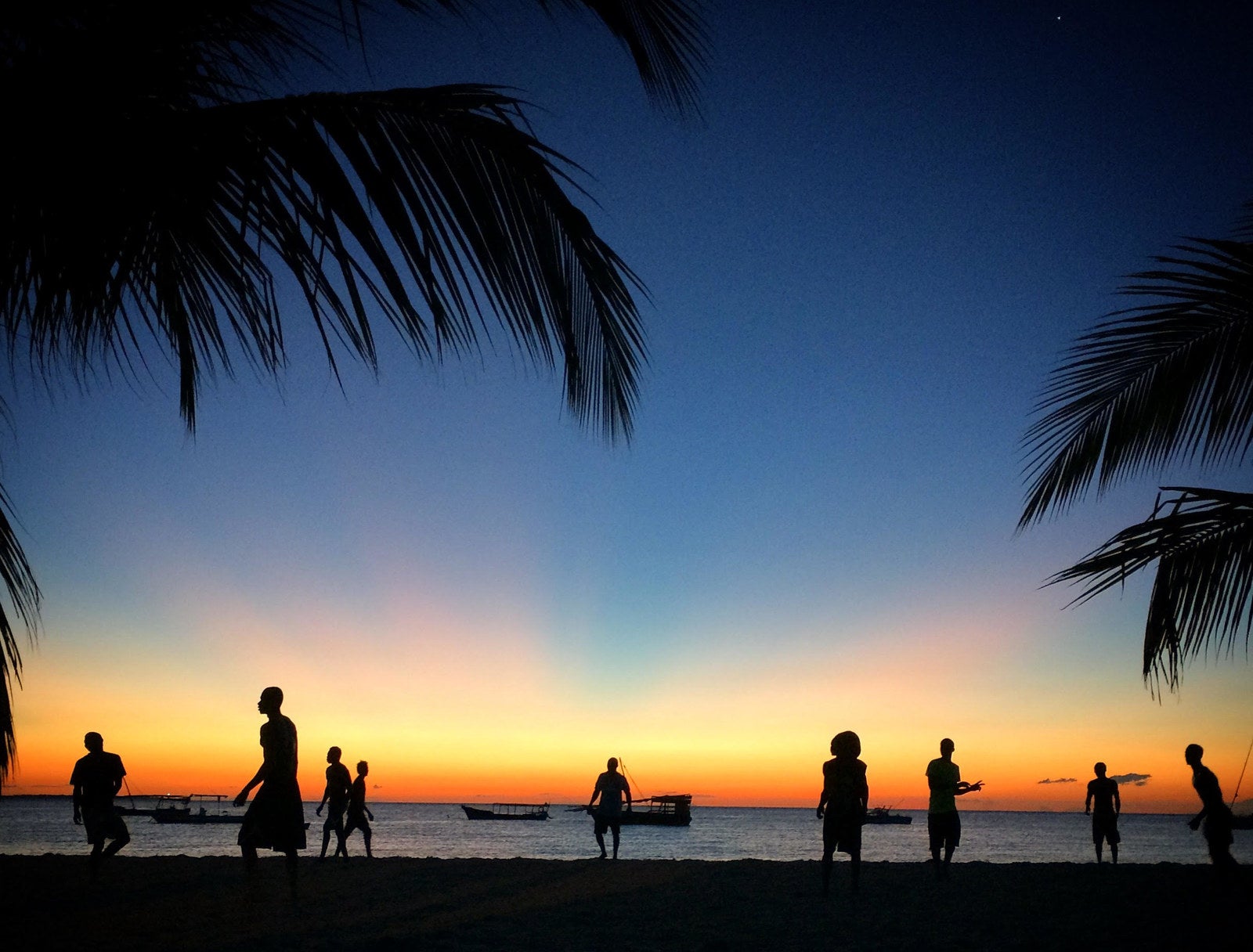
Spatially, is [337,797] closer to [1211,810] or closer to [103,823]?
[103,823]

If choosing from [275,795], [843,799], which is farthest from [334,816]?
[843,799]

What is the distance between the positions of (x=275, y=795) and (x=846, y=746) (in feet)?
19.1

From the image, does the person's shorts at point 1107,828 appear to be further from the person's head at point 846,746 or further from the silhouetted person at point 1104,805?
the person's head at point 846,746

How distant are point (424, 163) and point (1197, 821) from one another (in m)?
10.5

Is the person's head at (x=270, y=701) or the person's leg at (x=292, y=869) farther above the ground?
the person's head at (x=270, y=701)

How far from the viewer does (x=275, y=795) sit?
713 cm

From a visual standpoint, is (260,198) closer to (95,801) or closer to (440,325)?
(440,325)

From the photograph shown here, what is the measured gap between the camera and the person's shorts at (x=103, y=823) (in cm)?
1001

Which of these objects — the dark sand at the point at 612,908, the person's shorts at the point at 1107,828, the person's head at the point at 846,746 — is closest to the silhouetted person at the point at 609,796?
the dark sand at the point at 612,908

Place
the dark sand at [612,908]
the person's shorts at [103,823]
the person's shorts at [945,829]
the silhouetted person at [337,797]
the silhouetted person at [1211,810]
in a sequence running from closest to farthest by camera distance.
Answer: the dark sand at [612,908]
the silhouetted person at [1211,810]
the person's shorts at [103,823]
the person's shorts at [945,829]
the silhouetted person at [337,797]

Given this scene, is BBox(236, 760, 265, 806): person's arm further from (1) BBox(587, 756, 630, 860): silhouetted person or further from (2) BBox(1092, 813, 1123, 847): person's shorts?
(2) BBox(1092, 813, 1123, 847): person's shorts

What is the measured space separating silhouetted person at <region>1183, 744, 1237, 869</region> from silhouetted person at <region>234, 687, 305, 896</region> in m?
8.73

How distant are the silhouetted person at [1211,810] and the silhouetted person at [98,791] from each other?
11.6 m

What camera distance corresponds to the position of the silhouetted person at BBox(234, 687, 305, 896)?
7098 millimetres
